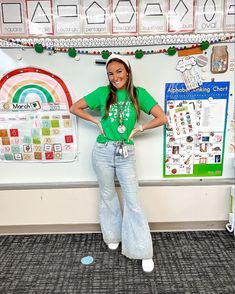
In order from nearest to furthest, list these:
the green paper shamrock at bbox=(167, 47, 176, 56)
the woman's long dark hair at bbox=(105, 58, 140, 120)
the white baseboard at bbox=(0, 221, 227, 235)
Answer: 1. the woman's long dark hair at bbox=(105, 58, 140, 120)
2. the green paper shamrock at bbox=(167, 47, 176, 56)
3. the white baseboard at bbox=(0, 221, 227, 235)

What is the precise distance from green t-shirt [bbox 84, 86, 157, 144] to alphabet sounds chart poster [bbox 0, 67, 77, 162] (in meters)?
0.26

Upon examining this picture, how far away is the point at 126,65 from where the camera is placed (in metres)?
1.87

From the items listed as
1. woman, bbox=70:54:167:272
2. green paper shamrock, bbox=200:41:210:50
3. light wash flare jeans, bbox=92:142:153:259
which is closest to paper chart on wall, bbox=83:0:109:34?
woman, bbox=70:54:167:272

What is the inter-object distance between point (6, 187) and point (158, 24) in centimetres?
167

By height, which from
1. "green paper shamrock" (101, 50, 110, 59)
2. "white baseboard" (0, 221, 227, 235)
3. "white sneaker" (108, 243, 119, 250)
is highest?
"green paper shamrock" (101, 50, 110, 59)

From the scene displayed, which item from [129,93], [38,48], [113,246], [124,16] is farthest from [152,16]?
[113,246]

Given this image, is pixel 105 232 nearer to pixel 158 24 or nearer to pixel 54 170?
pixel 54 170

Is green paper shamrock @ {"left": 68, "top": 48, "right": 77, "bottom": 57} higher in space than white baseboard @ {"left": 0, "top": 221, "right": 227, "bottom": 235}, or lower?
higher

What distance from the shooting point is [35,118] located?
2172 mm

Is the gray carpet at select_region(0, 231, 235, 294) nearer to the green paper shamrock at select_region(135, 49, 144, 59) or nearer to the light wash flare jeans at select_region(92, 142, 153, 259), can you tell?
the light wash flare jeans at select_region(92, 142, 153, 259)

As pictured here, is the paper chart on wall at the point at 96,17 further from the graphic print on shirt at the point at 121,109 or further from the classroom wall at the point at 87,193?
the classroom wall at the point at 87,193

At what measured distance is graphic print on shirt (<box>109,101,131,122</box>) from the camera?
6.30 ft

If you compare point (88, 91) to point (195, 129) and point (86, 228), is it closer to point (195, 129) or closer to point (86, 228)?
point (195, 129)

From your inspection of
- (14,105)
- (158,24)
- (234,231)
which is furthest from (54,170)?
(234,231)
